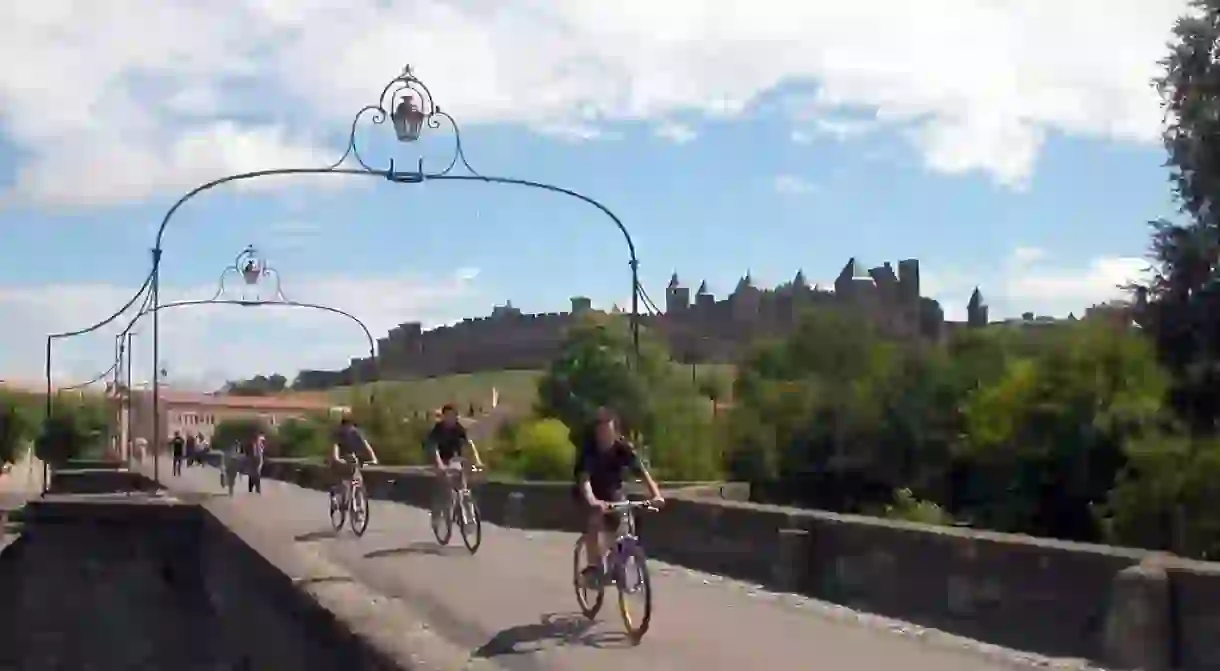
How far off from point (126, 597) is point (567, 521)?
8.58m

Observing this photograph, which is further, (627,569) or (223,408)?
(223,408)

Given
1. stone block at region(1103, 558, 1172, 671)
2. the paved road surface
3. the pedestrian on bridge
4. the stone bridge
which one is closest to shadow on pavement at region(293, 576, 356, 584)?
the stone bridge

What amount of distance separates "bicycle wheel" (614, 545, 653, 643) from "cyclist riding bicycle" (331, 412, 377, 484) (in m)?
10.2

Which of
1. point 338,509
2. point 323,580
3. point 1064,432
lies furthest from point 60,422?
point 323,580

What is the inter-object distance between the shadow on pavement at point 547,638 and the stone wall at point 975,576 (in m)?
2.74

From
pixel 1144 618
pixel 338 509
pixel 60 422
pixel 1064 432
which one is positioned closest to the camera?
pixel 1144 618

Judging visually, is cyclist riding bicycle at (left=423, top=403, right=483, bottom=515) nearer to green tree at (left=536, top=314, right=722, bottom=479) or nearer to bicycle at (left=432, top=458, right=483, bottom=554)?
bicycle at (left=432, top=458, right=483, bottom=554)

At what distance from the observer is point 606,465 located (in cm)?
1079

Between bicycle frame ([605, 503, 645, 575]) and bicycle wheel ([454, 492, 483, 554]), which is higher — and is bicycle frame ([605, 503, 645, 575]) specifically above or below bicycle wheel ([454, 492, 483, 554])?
above

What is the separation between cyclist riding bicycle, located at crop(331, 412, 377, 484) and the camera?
67.1ft

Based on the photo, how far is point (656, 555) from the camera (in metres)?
18.9

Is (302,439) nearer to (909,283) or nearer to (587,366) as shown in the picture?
(587,366)

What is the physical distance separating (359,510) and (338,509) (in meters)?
0.80

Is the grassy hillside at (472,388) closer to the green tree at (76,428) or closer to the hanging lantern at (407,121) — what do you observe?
the green tree at (76,428)
